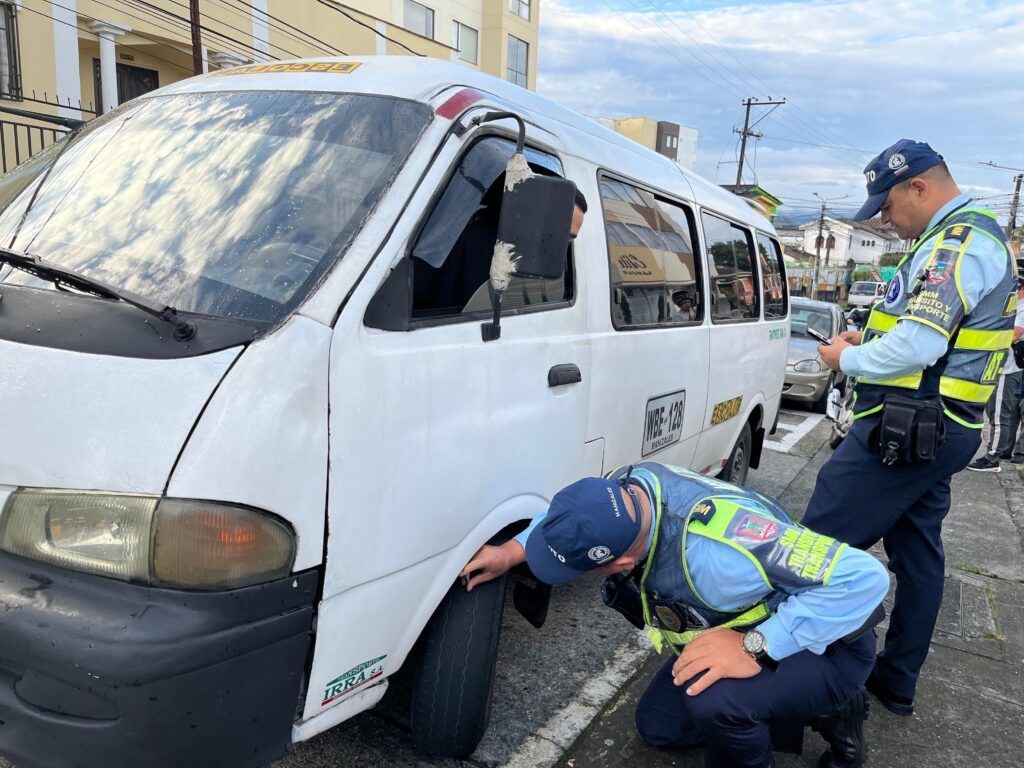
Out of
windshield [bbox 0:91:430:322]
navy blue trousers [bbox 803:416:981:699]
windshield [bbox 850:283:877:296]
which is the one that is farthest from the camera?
windshield [bbox 850:283:877:296]

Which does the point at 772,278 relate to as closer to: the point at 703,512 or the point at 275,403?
the point at 703,512

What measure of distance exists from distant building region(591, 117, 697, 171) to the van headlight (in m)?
42.3

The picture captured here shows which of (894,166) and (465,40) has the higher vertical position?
(465,40)

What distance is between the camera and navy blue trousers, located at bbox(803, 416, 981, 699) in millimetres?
2957

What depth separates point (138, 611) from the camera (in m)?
1.57

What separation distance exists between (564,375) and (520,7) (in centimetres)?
2993

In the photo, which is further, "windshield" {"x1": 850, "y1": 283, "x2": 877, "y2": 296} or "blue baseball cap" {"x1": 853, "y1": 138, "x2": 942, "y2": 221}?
"windshield" {"x1": 850, "y1": 283, "x2": 877, "y2": 296}

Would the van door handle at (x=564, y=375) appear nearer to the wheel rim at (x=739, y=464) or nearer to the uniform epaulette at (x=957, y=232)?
the uniform epaulette at (x=957, y=232)

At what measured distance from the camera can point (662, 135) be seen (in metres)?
47.7

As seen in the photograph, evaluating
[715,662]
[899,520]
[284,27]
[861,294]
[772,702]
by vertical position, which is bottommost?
[861,294]

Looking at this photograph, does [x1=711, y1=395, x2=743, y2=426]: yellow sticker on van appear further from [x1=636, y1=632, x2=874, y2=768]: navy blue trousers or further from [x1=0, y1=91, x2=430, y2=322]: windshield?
[x1=0, y1=91, x2=430, y2=322]: windshield

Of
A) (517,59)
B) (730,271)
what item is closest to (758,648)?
(730,271)

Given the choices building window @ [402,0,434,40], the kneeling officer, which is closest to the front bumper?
the kneeling officer

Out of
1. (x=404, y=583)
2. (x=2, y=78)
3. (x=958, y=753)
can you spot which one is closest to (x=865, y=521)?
(x=958, y=753)
